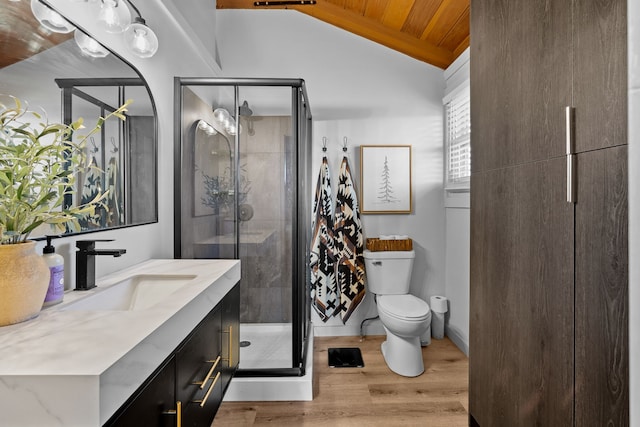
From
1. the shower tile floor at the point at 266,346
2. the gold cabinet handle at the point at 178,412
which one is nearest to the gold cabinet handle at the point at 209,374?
the gold cabinet handle at the point at 178,412

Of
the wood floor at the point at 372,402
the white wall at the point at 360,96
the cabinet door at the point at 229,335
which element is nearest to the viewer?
the cabinet door at the point at 229,335

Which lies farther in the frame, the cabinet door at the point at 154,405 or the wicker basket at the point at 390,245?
the wicker basket at the point at 390,245

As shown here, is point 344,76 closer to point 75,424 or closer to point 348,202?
point 348,202

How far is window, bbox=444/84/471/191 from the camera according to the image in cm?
263

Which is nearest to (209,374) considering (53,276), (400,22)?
(53,276)

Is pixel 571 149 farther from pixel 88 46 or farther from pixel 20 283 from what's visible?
pixel 88 46

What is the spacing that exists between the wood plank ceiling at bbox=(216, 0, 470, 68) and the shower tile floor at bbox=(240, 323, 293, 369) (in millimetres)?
2380

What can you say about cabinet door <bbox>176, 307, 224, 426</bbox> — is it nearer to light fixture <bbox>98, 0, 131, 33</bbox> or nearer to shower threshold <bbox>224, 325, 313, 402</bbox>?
shower threshold <bbox>224, 325, 313, 402</bbox>

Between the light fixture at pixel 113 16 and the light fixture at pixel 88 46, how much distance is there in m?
0.07

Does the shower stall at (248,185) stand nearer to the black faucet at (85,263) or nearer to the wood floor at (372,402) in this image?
the wood floor at (372,402)

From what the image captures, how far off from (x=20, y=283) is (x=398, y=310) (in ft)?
6.61

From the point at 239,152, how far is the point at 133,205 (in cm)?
72

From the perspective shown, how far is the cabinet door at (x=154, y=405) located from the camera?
634 mm

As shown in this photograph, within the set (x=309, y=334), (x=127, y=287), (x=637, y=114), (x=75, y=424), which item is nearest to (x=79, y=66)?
(x=127, y=287)
